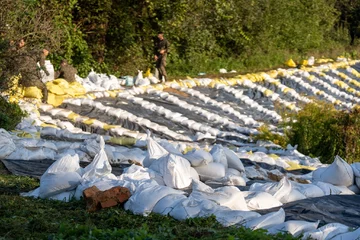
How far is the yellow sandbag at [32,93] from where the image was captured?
12.8m

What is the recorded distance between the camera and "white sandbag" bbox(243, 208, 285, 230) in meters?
5.38

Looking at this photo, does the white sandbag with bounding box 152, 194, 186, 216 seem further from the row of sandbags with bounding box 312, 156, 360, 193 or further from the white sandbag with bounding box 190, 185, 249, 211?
the row of sandbags with bounding box 312, 156, 360, 193

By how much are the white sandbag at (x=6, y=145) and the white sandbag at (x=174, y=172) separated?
2323 millimetres

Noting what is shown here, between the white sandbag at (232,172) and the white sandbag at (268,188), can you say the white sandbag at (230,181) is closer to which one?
the white sandbag at (232,172)

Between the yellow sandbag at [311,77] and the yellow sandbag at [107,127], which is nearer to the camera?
the yellow sandbag at [107,127]

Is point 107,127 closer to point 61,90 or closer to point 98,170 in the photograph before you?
point 61,90

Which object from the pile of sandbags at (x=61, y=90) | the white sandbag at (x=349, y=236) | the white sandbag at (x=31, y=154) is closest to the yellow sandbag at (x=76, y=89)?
the pile of sandbags at (x=61, y=90)

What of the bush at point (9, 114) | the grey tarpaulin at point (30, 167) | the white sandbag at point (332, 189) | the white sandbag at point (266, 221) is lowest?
the bush at point (9, 114)

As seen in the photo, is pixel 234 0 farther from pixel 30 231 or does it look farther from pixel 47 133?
pixel 30 231

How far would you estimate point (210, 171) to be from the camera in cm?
781

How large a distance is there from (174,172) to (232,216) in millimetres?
1408

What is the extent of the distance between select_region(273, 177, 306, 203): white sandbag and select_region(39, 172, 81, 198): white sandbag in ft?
5.69

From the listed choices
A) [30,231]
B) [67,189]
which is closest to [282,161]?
[67,189]

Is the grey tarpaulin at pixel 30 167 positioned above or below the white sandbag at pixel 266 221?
below
